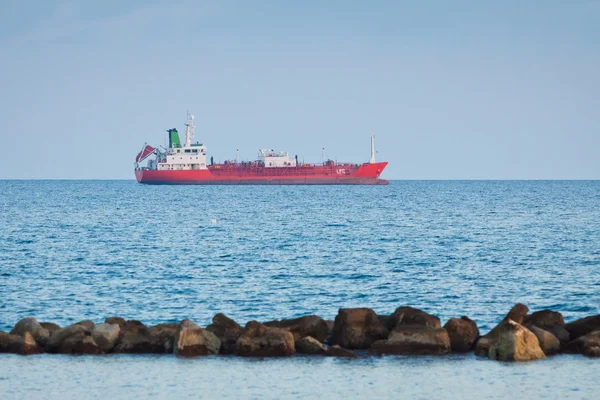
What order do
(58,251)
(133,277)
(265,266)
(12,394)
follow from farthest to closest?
1. (58,251)
2. (265,266)
3. (133,277)
4. (12,394)

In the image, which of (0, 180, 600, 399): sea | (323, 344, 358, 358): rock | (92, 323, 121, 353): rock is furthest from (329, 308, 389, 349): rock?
(92, 323, 121, 353): rock

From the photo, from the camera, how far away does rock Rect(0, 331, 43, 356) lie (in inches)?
627

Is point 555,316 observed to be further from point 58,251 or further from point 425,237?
point 425,237

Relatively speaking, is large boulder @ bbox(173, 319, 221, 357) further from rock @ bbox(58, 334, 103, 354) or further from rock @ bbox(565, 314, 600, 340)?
rock @ bbox(565, 314, 600, 340)

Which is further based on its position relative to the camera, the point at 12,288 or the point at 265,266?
the point at 265,266

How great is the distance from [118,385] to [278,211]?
6274 cm

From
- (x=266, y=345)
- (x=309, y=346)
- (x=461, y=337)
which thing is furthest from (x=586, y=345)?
(x=266, y=345)

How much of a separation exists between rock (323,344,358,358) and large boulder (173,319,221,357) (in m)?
1.87

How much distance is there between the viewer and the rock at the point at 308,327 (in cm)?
1647

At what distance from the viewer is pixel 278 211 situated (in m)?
76.6

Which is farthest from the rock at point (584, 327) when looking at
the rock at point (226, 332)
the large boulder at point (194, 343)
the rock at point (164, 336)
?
the rock at point (164, 336)

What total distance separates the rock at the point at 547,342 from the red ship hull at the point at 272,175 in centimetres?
12842

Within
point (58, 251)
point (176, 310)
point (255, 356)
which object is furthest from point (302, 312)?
point (58, 251)

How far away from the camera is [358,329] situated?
1617 cm
